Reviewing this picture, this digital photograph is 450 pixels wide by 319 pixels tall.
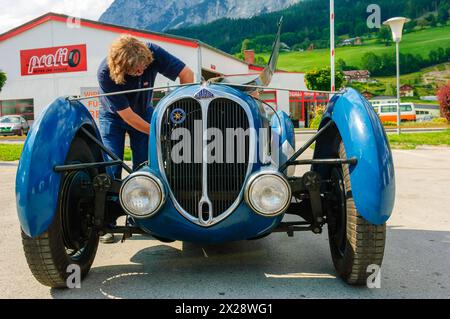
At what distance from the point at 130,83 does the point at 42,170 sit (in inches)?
57.1

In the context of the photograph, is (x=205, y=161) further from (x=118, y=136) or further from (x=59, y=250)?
(x=118, y=136)

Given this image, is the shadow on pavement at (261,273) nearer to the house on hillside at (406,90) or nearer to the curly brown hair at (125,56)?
the curly brown hair at (125,56)

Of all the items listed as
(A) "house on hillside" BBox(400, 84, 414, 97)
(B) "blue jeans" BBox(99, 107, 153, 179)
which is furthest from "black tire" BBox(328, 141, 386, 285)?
(A) "house on hillside" BBox(400, 84, 414, 97)

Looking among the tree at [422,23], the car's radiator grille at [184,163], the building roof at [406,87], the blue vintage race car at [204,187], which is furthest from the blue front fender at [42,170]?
the tree at [422,23]

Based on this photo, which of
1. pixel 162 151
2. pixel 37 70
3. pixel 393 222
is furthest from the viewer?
pixel 37 70

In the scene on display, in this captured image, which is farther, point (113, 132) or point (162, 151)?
point (113, 132)

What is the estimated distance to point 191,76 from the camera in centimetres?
415

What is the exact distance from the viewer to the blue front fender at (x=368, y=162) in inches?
104

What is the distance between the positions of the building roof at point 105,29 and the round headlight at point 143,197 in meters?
20.8

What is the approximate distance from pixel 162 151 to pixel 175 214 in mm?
444

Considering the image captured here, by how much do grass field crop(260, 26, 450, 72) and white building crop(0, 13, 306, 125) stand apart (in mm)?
79636

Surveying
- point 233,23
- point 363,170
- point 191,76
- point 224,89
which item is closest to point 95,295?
point 224,89

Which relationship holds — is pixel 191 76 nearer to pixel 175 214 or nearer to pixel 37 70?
pixel 175 214
